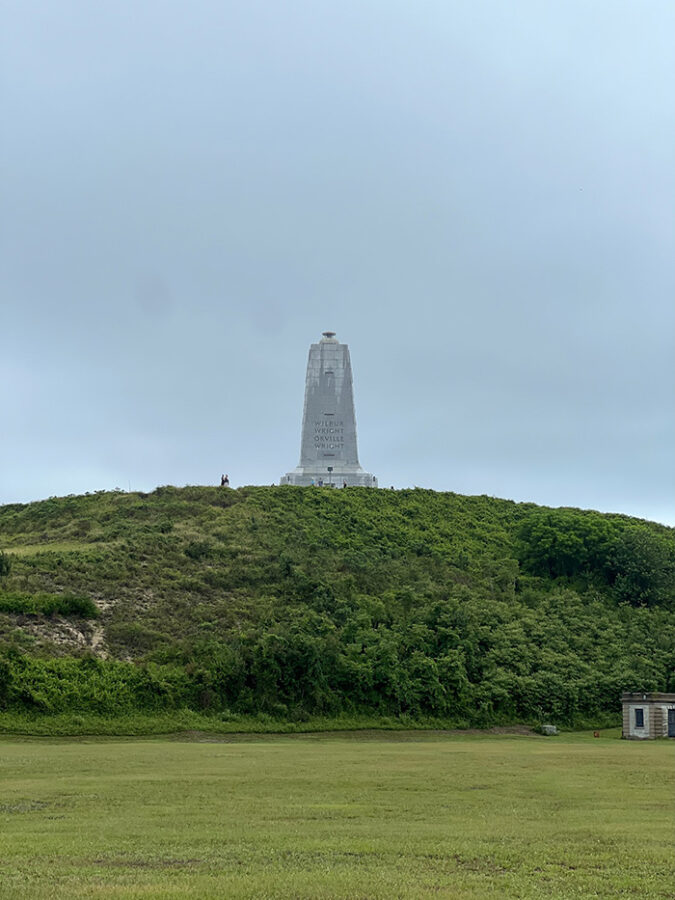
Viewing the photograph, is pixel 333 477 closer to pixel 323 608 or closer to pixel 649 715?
pixel 323 608

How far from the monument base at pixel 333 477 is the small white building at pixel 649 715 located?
37124 millimetres

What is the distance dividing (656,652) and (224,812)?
31975 mm

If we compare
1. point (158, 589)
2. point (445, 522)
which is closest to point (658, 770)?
point (158, 589)

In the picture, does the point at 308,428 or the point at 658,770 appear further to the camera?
the point at 308,428

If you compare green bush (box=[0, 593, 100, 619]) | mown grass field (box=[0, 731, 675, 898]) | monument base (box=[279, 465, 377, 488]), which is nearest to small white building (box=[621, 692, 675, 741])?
mown grass field (box=[0, 731, 675, 898])

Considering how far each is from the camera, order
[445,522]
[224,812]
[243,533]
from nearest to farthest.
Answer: [224,812] → [243,533] → [445,522]

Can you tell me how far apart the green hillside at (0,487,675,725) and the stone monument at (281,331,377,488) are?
5833mm

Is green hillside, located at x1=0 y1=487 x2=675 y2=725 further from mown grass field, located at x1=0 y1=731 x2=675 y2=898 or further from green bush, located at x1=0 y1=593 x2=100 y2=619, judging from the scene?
mown grass field, located at x1=0 y1=731 x2=675 y2=898

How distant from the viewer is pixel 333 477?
71.6 m

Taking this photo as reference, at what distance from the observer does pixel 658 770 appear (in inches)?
913

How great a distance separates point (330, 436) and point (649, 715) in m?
39.9

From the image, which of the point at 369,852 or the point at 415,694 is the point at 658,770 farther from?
the point at 415,694

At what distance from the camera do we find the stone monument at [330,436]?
71.8 meters

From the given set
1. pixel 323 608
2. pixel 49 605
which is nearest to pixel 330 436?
pixel 323 608
